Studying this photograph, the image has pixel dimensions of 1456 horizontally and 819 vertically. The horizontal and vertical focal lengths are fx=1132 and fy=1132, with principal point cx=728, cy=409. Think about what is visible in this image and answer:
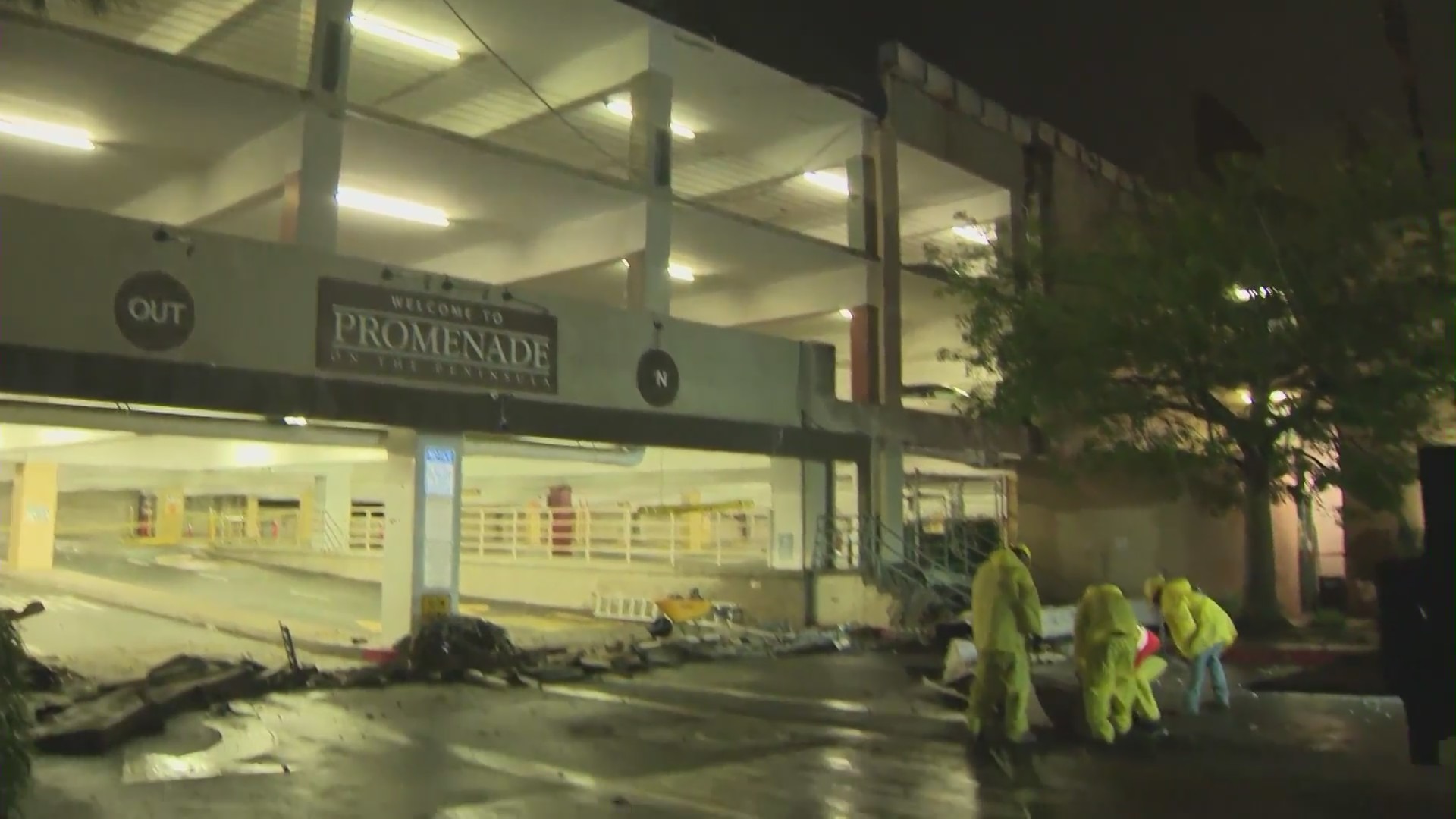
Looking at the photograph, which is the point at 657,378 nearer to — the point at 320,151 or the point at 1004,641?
the point at 320,151

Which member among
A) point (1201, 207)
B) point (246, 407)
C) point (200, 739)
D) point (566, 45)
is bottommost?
point (200, 739)

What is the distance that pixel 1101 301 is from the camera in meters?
17.0

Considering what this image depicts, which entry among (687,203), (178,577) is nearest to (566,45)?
(687,203)

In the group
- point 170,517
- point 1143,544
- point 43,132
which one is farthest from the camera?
point 170,517

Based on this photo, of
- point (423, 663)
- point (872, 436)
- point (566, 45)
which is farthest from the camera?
point (872, 436)

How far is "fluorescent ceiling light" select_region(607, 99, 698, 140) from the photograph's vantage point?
1909 centimetres

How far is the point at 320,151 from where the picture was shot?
44.9 feet

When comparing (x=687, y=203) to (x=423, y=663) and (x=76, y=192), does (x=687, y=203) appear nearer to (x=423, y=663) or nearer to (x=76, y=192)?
(x=423, y=663)

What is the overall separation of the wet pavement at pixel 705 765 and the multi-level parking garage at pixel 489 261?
381cm

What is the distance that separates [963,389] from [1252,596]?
9.47 meters

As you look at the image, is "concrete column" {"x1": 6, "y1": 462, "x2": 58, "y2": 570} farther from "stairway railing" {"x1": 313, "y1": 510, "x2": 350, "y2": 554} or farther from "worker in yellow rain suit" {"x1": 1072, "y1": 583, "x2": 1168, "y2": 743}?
"worker in yellow rain suit" {"x1": 1072, "y1": 583, "x2": 1168, "y2": 743}

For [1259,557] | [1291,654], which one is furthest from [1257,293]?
[1291,654]

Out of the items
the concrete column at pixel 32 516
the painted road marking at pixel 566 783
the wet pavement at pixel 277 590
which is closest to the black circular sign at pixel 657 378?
the wet pavement at pixel 277 590

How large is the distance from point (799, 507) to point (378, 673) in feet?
28.3
